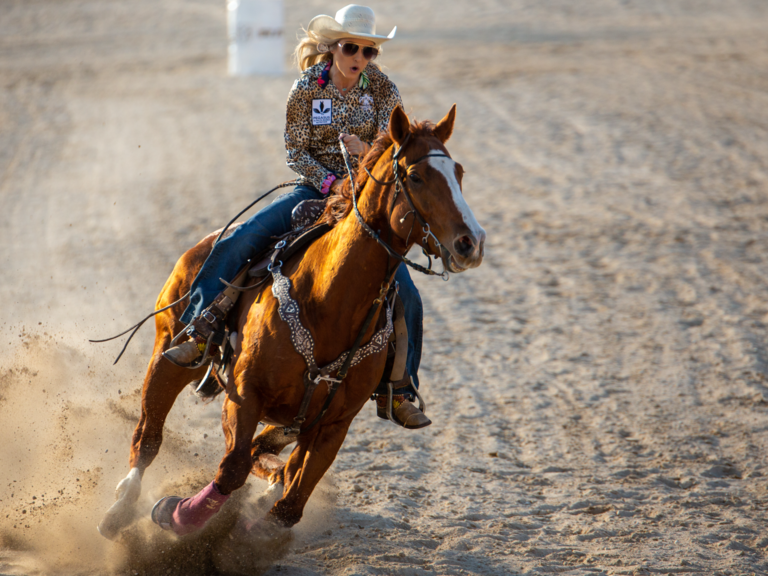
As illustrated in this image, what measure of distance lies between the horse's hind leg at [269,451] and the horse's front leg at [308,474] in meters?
0.61

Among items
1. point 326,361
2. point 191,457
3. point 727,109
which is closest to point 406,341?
point 326,361

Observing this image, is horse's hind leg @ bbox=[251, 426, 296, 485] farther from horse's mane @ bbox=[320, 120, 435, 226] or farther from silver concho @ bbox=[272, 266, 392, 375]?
horse's mane @ bbox=[320, 120, 435, 226]

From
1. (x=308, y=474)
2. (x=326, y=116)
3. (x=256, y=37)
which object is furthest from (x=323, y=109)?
(x=256, y=37)

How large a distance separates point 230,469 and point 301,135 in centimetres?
181

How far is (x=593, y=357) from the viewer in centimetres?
736

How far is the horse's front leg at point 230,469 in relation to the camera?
365 centimetres

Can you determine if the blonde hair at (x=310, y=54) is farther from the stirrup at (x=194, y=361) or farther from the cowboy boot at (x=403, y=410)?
the cowboy boot at (x=403, y=410)

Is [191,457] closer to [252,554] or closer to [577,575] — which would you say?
[252,554]

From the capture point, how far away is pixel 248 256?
166 inches

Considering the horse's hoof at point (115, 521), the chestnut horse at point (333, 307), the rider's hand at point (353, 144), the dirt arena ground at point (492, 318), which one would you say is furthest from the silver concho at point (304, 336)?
the horse's hoof at point (115, 521)

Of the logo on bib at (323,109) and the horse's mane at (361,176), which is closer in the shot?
the horse's mane at (361,176)

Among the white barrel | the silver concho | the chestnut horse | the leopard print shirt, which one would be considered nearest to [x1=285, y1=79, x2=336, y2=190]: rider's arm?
the leopard print shirt

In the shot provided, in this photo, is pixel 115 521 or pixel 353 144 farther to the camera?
pixel 115 521

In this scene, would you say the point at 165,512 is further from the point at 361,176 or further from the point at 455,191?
the point at 455,191
